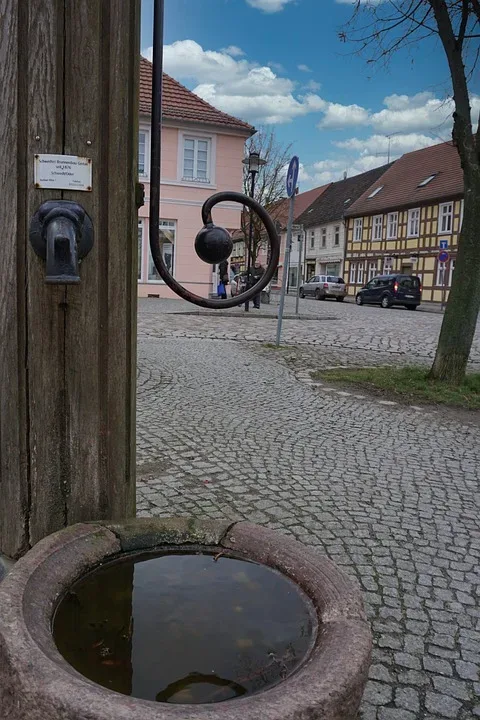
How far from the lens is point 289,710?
45.1 inches

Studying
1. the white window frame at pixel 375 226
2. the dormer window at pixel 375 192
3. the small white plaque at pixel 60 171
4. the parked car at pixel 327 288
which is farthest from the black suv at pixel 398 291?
the small white plaque at pixel 60 171

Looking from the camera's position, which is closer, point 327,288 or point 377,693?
point 377,693

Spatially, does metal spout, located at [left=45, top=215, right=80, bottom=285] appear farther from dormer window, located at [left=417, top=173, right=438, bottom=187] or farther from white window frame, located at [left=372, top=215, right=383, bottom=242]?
white window frame, located at [left=372, top=215, right=383, bottom=242]

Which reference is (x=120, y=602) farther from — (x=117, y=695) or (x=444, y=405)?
(x=444, y=405)

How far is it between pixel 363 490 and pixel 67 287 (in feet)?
8.80

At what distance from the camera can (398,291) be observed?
28.5 metres

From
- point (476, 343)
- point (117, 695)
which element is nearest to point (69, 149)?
point (117, 695)

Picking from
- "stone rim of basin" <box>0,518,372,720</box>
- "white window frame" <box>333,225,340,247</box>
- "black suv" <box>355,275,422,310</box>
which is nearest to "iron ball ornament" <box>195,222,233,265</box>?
"stone rim of basin" <box>0,518,372,720</box>

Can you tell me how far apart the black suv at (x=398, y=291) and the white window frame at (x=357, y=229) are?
1655 cm

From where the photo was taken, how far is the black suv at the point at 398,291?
2834 cm

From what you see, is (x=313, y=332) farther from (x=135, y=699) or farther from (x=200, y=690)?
(x=135, y=699)

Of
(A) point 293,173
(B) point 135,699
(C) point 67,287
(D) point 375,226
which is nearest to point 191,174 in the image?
(A) point 293,173

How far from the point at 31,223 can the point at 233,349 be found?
8498mm

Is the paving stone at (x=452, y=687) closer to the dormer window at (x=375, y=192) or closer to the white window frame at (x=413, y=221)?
the white window frame at (x=413, y=221)
